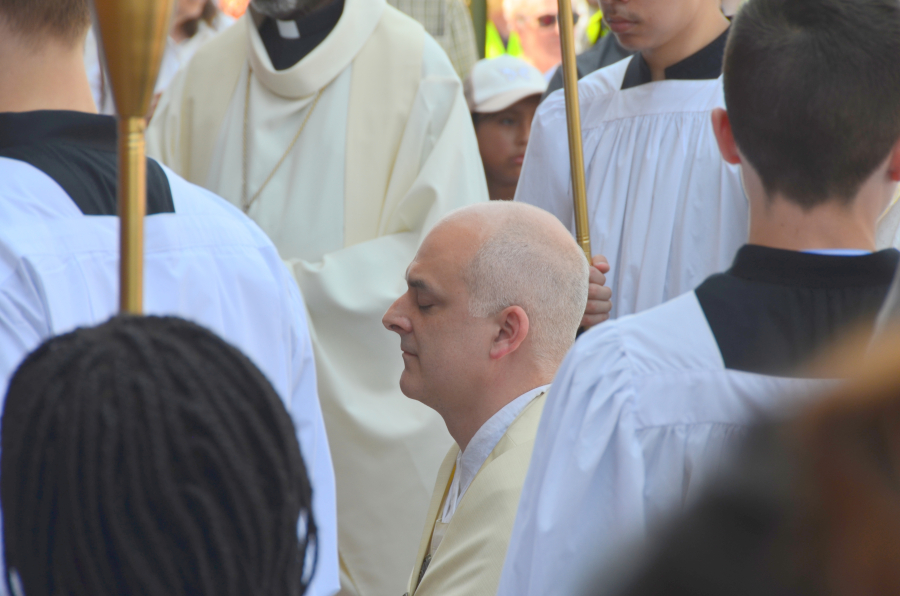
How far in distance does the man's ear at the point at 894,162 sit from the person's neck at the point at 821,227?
0.07 meters

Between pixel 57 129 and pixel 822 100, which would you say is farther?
pixel 57 129

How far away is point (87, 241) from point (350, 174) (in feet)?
6.01

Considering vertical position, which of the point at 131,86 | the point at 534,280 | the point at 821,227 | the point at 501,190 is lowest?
the point at 501,190

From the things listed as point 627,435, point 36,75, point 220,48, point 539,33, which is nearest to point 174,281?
point 36,75


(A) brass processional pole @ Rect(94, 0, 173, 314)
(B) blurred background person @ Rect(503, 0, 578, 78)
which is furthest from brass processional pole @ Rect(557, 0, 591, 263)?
(B) blurred background person @ Rect(503, 0, 578, 78)

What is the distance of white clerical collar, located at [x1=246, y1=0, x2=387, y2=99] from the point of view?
353cm

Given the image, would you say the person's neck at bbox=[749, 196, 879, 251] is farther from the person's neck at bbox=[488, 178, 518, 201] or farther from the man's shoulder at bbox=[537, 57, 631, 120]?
the person's neck at bbox=[488, 178, 518, 201]

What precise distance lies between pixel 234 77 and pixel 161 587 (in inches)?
122

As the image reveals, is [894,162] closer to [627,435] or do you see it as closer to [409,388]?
[627,435]

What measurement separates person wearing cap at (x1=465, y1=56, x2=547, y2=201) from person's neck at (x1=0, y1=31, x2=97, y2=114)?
10.2 feet

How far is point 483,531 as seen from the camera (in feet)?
6.14

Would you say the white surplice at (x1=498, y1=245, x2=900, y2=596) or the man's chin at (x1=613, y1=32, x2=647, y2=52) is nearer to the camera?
the white surplice at (x1=498, y1=245, x2=900, y2=596)

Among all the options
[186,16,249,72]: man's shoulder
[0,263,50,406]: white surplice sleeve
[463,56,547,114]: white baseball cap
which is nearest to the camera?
[0,263,50,406]: white surplice sleeve

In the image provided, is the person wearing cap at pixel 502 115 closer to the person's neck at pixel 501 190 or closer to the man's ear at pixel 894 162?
the person's neck at pixel 501 190
